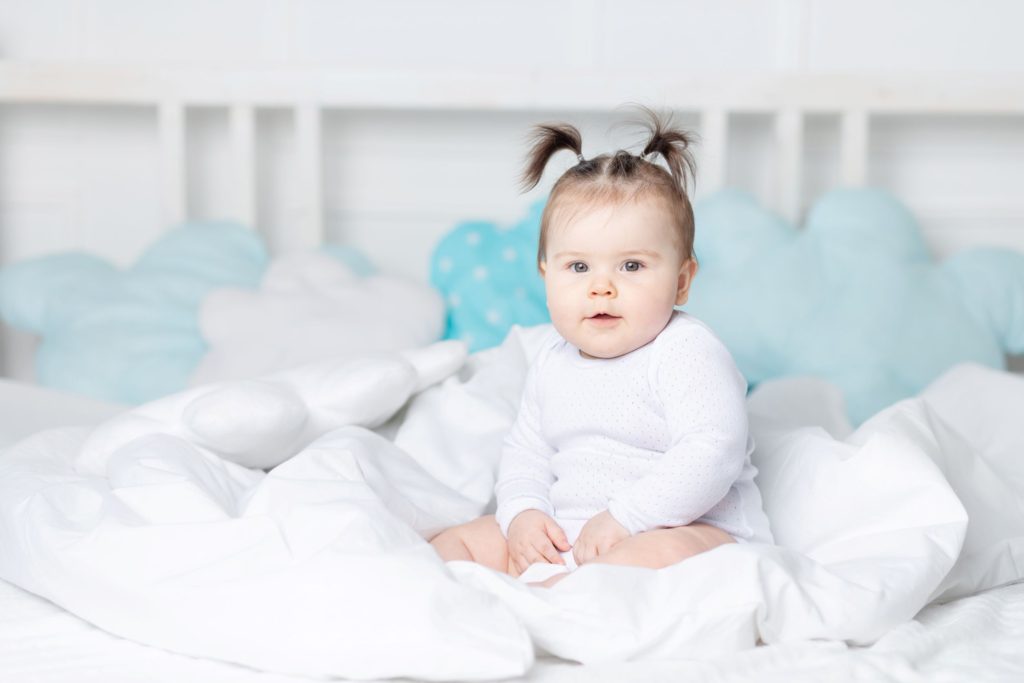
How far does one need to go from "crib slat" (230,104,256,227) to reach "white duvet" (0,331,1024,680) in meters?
0.68

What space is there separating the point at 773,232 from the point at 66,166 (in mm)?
1243

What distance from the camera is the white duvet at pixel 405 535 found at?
2.83 ft

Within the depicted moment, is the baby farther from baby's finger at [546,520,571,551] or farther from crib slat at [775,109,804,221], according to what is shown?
crib slat at [775,109,804,221]

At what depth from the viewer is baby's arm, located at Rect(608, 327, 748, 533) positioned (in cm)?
104

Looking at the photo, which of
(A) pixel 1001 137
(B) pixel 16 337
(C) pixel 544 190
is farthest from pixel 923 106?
(B) pixel 16 337

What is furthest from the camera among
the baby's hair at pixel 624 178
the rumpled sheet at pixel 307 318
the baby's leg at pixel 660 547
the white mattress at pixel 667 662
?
the rumpled sheet at pixel 307 318

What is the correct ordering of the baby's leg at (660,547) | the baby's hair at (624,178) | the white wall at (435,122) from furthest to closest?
the white wall at (435,122) → the baby's hair at (624,178) → the baby's leg at (660,547)

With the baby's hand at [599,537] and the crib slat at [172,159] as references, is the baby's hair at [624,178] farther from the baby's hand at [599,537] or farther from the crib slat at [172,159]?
the crib slat at [172,159]

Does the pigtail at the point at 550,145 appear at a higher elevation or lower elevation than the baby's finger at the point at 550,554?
higher

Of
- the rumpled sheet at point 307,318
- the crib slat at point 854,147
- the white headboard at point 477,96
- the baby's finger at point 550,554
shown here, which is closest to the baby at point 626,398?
the baby's finger at point 550,554

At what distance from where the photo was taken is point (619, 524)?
1.05 m

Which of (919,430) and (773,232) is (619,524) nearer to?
(919,430)

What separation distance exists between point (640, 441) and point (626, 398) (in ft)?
0.14

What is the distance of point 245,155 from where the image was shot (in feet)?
6.40
